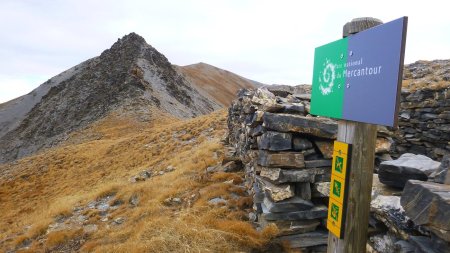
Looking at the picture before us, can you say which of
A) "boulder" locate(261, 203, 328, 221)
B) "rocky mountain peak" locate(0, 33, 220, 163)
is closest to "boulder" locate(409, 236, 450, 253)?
"boulder" locate(261, 203, 328, 221)

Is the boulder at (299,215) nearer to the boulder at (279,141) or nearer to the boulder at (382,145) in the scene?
the boulder at (279,141)

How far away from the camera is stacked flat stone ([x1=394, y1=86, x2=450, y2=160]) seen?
36.2 ft

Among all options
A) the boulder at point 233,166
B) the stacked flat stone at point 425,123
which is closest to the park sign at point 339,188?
the boulder at point 233,166

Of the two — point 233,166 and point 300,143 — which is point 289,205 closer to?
point 300,143

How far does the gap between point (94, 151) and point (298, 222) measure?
2263 cm

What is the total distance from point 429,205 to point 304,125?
318cm

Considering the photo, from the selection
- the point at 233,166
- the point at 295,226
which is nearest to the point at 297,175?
the point at 295,226

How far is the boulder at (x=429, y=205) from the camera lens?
2639mm

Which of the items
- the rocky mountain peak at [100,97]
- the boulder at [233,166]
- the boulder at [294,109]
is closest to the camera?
the boulder at [294,109]

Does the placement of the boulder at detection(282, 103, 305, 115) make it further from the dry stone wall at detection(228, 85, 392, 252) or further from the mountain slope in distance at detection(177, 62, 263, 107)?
the mountain slope in distance at detection(177, 62, 263, 107)

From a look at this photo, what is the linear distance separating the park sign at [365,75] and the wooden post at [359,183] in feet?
0.64

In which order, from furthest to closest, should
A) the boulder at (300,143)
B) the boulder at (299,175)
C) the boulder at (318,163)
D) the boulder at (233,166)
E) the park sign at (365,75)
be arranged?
1. the boulder at (233,166)
2. the boulder at (300,143)
3. the boulder at (318,163)
4. the boulder at (299,175)
5. the park sign at (365,75)

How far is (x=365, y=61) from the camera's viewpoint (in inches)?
125

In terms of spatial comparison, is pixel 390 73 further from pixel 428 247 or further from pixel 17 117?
pixel 17 117
